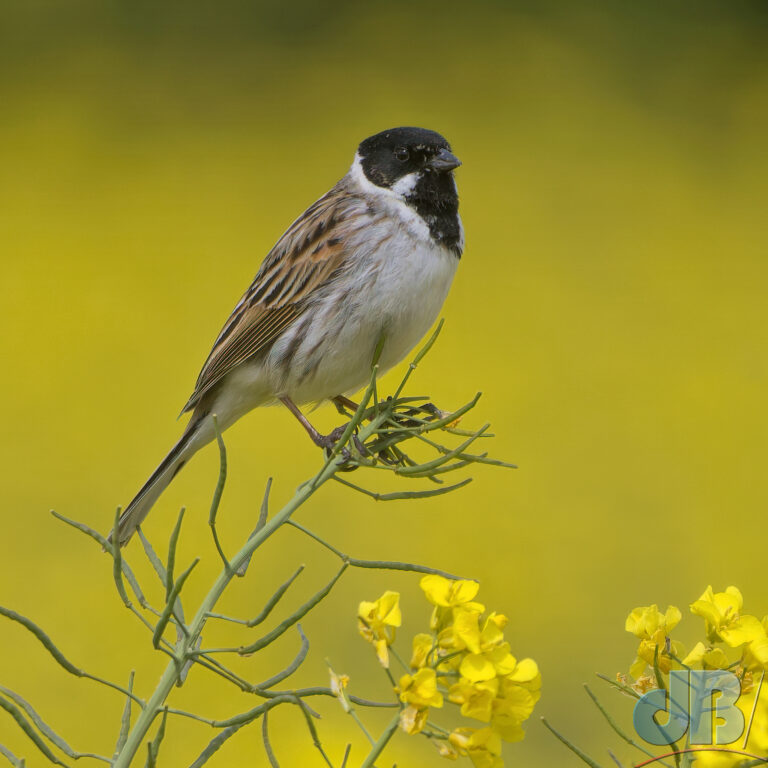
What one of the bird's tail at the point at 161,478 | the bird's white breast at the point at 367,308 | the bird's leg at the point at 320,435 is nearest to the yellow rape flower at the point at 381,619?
the bird's leg at the point at 320,435

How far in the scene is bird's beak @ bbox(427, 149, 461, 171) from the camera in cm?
215

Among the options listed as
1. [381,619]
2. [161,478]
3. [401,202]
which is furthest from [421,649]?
[401,202]

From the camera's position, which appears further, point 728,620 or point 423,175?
point 423,175

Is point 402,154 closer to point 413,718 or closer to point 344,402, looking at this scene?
point 344,402

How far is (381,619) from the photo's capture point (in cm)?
92

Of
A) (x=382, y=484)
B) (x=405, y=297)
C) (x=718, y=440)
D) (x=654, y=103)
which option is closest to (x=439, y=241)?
(x=405, y=297)

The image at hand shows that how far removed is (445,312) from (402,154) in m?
2.50

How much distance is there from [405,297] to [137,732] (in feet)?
4.21

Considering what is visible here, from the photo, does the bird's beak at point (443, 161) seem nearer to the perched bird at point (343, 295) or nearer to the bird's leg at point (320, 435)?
the perched bird at point (343, 295)

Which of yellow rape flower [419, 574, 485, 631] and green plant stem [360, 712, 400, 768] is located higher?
yellow rape flower [419, 574, 485, 631]

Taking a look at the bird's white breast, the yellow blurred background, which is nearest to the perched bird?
the bird's white breast

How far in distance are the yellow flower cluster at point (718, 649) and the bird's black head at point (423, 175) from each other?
128cm

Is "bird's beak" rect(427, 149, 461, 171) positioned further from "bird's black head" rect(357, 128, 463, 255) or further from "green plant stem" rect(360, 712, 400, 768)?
"green plant stem" rect(360, 712, 400, 768)

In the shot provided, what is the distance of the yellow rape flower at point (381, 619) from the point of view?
908 millimetres
